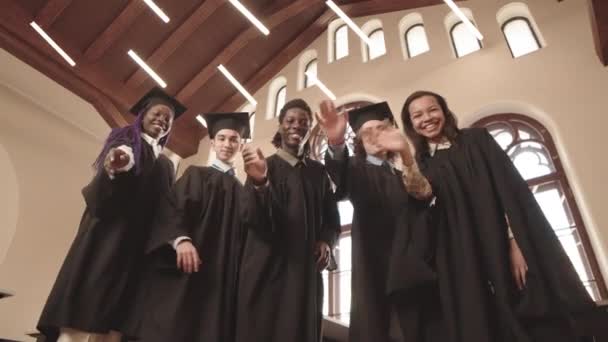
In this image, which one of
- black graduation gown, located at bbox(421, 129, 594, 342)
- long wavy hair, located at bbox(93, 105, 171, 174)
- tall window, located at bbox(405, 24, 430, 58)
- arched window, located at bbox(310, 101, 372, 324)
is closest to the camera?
black graduation gown, located at bbox(421, 129, 594, 342)

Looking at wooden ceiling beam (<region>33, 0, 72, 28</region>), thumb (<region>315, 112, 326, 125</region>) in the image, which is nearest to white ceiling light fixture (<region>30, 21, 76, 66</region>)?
wooden ceiling beam (<region>33, 0, 72, 28</region>)

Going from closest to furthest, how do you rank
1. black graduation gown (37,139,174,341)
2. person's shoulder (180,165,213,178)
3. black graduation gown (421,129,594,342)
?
black graduation gown (421,129,594,342) → black graduation gown (37,139,174,341) → person's shoulder (180,165,213,178)

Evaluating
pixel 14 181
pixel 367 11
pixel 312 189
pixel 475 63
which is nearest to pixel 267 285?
pixel 312 189

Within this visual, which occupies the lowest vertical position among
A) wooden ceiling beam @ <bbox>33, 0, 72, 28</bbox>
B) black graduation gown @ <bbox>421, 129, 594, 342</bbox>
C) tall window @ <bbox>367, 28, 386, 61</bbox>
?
black graduation gown @ <bbox>421, 129, 594, 342</bbox>

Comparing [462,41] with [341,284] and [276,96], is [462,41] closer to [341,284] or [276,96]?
[276,96]

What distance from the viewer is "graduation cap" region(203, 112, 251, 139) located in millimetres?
2614

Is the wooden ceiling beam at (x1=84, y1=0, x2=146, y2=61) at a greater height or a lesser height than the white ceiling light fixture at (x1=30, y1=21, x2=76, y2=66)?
greater

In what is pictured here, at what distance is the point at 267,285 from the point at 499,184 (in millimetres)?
1068

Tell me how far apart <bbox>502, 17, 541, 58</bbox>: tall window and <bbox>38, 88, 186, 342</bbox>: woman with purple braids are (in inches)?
192

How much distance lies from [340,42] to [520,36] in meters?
3.03

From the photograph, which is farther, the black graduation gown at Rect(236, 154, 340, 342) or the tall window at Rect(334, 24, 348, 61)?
the tall window at Rect(334, 24, 348, 61)

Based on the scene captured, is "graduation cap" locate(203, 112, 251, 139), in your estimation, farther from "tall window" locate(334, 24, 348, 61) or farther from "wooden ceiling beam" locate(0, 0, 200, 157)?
"tall window" locate(334, 24, 348, 61)

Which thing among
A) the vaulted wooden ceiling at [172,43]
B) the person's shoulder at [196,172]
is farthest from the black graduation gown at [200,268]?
the vaulted wooden ceiling at [172,43]

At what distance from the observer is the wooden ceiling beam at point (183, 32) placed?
6.09 metres
